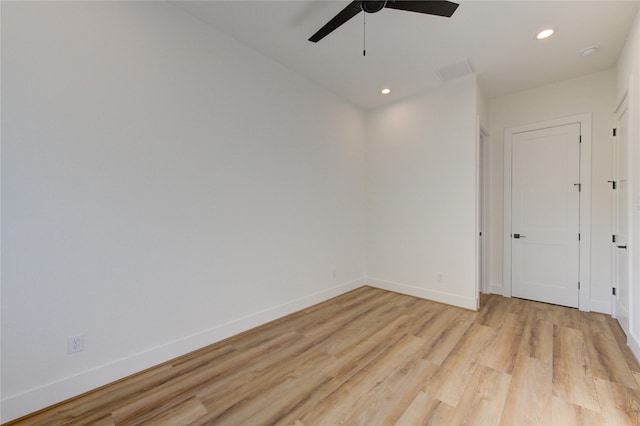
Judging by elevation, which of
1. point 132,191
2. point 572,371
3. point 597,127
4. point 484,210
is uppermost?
point 597,127

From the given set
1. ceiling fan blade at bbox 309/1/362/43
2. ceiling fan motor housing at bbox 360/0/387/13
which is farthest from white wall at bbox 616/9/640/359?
ceiling fan blade at bbox 309/1/362/43

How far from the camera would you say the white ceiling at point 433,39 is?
2318 mm

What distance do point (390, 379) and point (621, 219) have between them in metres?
3.09

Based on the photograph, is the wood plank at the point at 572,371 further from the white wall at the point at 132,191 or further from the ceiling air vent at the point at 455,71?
the ceiling air vent at the point at 455,71

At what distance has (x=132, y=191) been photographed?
6.94 ft

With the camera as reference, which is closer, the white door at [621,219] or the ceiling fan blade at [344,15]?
the ceiling fan blade at [344,15]

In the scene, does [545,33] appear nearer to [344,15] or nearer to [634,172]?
[634,172]

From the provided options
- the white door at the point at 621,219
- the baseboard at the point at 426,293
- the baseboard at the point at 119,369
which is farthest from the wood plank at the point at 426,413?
the white door at the point at 621,219

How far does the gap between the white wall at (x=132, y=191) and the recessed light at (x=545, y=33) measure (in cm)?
259

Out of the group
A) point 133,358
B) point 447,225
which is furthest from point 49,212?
point 447,225

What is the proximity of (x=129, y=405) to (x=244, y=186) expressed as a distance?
1948mm

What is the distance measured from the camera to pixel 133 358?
2113 mm

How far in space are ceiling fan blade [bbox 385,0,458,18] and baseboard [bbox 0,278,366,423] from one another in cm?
302

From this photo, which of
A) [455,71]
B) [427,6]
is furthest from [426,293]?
[427,6]
